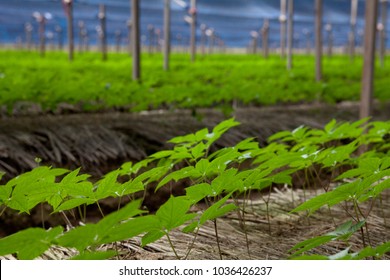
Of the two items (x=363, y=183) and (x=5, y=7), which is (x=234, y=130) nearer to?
(x=363, y=183)

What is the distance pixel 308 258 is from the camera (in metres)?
1.07

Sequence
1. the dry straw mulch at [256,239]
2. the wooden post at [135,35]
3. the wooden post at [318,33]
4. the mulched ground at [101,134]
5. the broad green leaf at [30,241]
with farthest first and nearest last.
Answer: the wooden post at [318,33] < the wooden post at [135,35] < the mulched ground at [101,134] < the dry straw mulch at [256,239] < the broad green leaf at [30,241]

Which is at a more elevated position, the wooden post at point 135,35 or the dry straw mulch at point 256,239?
the wooden post at point 135,35

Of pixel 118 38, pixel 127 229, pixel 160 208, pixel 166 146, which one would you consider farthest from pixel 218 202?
pixel 118 38

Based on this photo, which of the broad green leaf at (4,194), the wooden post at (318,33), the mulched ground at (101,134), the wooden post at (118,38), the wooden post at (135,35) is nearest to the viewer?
the broad green leaf at (4,194)

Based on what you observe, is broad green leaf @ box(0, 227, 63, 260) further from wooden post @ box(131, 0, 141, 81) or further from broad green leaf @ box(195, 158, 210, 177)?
wooden post @ box(131, 0, 141, 81)

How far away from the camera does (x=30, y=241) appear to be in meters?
1.09

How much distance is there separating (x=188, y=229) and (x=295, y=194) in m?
1.37

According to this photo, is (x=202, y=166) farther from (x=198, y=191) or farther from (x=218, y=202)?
(x=218, y=202)

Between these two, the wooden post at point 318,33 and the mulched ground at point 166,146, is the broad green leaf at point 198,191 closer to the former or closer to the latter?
the mulched ground at point 166,146

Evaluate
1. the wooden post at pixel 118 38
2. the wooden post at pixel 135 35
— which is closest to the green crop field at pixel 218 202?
the wooden post at pixel 135 35

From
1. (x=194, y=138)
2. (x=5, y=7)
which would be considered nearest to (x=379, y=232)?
(x=194, y=138)

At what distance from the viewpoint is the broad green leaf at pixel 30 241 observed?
1.08m

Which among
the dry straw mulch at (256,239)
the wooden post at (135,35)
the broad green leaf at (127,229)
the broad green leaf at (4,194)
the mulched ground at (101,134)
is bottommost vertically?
the mulched ground at (101,134)
